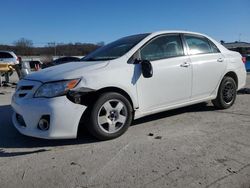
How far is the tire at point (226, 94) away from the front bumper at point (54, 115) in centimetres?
294

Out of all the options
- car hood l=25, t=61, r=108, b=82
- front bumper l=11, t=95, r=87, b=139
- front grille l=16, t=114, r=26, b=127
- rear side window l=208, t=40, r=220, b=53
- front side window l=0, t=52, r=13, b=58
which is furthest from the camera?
front side window l=0, t=52, r=13, b=58

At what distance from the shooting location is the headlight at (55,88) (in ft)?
12.9

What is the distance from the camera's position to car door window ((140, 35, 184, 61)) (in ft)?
15.6

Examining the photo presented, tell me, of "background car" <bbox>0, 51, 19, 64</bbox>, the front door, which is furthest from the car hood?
"background car" <bbox>0, 51, 19, 64</bbox>

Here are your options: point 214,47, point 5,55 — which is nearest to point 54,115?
point 214,47

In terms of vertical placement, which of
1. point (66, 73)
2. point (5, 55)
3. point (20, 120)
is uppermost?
point (5, 55)

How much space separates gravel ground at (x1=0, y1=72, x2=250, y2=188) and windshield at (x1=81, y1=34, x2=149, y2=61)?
1194 mm

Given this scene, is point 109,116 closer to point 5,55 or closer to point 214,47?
point 214,47

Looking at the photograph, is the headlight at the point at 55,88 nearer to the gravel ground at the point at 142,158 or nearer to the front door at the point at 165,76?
the gravel ground at the point at 142,158

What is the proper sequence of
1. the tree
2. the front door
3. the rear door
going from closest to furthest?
1. the front door
2. the rear door
3. the tree

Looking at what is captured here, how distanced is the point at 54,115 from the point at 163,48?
2.16 metres

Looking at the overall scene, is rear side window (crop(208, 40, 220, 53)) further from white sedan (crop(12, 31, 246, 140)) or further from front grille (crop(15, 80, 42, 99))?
front grille (crop(15, 80, 42, 99))

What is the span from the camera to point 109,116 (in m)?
4.24

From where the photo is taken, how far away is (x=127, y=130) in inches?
186
